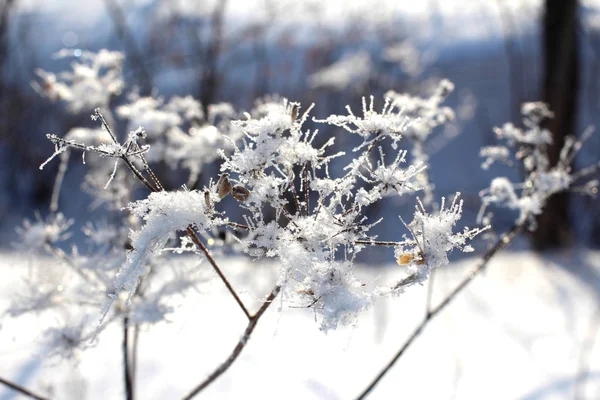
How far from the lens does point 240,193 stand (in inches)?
29.7

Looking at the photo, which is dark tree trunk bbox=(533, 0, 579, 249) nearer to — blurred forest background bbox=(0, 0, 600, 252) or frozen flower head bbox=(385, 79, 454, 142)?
blurred forest background bbox=(0, 0, 600, 252)

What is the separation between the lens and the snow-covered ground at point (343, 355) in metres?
1.86

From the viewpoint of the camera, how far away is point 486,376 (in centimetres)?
210

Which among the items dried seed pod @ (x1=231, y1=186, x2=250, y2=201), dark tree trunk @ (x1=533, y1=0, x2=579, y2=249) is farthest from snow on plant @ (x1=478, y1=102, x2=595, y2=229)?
dark tree trunk @ (x1=533, y1=0, x2=579, y2=249)

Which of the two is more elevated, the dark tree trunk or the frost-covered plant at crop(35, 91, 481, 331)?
the dark tree trunk

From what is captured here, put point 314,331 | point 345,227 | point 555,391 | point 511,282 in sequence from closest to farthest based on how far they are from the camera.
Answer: point 345,227, point 555,391, point 314,331, point 511,282

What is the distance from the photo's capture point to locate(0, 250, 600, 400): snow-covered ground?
186 cm

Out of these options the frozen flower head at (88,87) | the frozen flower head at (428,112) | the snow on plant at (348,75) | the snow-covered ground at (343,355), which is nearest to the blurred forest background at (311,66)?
the snow on plant at (348,75)

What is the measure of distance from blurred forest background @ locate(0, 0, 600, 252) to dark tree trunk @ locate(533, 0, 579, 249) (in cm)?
3

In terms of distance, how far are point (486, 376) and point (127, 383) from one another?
146 cm

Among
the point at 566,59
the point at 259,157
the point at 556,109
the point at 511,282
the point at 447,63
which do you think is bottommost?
the point at 259,157

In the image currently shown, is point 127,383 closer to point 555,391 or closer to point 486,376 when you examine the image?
point 486,376

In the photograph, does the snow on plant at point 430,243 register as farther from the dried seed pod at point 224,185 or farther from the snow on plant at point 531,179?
the snow on plant at point 531,179

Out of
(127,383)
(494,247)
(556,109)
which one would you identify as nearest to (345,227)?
(494,247)
